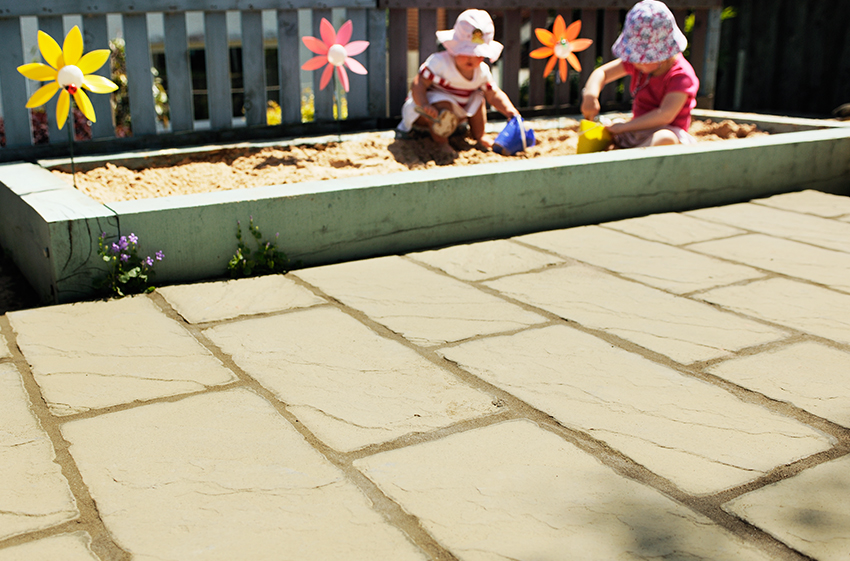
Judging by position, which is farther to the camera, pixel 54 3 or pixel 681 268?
pixel 54 3

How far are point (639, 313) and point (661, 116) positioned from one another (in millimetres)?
2374

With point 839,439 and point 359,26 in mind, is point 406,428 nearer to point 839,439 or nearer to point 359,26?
point 839,439

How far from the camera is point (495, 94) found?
5305 millimetres

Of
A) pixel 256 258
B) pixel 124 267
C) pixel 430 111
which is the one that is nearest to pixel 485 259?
pixel 256 258

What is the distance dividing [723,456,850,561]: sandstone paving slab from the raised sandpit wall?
226cm

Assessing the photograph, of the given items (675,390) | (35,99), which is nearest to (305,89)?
(35,99)

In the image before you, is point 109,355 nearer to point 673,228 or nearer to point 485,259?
point 485,259

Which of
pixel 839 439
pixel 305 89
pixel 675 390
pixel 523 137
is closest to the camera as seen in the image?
pixel 839 439

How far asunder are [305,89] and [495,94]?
4760 mm

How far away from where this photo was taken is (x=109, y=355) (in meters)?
2.64

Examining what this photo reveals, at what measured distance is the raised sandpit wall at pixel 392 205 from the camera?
3.25 meters

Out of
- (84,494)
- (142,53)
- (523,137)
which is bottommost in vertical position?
(84,494)

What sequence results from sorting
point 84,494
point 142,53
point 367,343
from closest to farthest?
1. point 84,494
2. point 367,343
3. point 142,53

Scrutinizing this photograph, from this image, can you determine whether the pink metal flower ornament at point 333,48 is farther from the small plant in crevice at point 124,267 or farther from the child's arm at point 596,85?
the small plant in crevice at point 124,267
